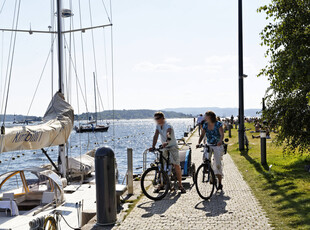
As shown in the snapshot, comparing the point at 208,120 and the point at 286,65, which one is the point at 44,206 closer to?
the point at 208,120

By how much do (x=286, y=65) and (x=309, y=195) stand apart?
348 centimetres

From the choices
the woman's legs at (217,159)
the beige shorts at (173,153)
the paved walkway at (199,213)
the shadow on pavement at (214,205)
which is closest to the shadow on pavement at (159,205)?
the paved walkway at (199,213)

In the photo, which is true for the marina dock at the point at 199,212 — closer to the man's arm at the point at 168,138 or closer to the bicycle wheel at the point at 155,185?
the bicycle wheel at the point at 155,185

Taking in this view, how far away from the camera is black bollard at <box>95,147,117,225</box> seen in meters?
6.60

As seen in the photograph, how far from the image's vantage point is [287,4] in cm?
1033

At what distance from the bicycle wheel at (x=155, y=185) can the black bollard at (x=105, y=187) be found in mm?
1835

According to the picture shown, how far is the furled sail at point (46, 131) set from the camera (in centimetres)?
839

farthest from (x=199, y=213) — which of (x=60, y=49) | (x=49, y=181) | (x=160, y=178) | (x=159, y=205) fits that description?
(x=60, y=49)

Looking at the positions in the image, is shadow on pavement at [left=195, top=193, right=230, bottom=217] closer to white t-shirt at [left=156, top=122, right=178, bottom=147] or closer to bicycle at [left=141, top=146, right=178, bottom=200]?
bicycle at [left=141, top=146, right=178, bottom=200]

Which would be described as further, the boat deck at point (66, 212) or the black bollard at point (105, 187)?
the boat deck at point (66, 212)

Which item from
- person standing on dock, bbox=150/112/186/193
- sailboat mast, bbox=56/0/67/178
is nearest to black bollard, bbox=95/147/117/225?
person standing on dock, bbox=150/112/186/193

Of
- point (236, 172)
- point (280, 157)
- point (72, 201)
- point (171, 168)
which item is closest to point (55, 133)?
point (72, 201)

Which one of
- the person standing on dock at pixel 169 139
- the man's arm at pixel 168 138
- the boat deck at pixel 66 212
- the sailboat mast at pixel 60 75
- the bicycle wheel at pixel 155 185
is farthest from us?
the sailboat mast at pixel 60 75

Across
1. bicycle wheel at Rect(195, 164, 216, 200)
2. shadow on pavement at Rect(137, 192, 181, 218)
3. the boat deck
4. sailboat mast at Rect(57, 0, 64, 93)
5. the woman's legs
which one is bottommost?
the boat deck
